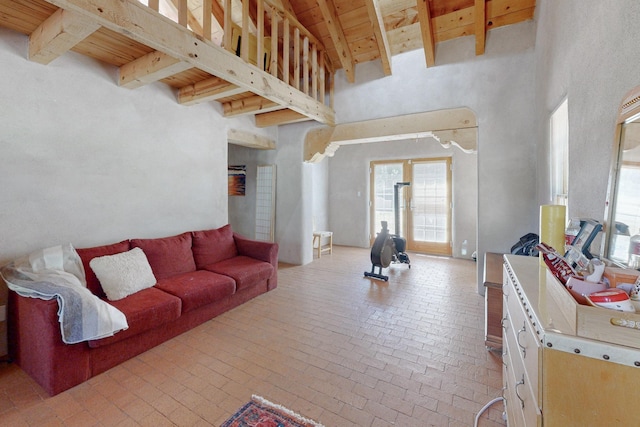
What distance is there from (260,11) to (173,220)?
8.71 feet

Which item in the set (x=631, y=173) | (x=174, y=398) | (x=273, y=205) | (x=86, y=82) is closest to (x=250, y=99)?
(x=86, y=82)

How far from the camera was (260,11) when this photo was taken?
2.97 m

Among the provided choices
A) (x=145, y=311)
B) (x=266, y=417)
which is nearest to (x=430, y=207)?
(x=266, y=417)

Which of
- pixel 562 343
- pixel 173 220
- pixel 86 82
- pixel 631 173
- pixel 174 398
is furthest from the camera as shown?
pixel 173 220

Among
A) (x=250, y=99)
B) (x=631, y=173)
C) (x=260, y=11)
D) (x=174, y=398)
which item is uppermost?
(x=260, y=11)

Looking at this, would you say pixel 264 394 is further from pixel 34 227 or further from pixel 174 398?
pixel 34 227

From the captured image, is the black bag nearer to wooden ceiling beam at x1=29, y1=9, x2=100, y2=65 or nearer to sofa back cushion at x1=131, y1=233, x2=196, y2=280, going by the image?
sofa back cushion at x1=131, y1=233, x2=196, y2=280

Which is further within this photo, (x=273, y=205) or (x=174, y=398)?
(x=273, y=205)

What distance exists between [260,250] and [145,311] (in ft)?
5.36

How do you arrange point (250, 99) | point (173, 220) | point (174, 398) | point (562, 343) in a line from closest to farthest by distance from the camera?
point (562, 343), point (174, 398), point (173, 220), point (250, 99)

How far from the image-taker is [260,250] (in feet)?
12.0

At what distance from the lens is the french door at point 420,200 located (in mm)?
5898

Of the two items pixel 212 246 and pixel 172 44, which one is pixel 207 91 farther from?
pixel 212 246

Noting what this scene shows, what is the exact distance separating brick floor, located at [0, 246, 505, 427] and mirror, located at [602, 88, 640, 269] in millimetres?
1186
